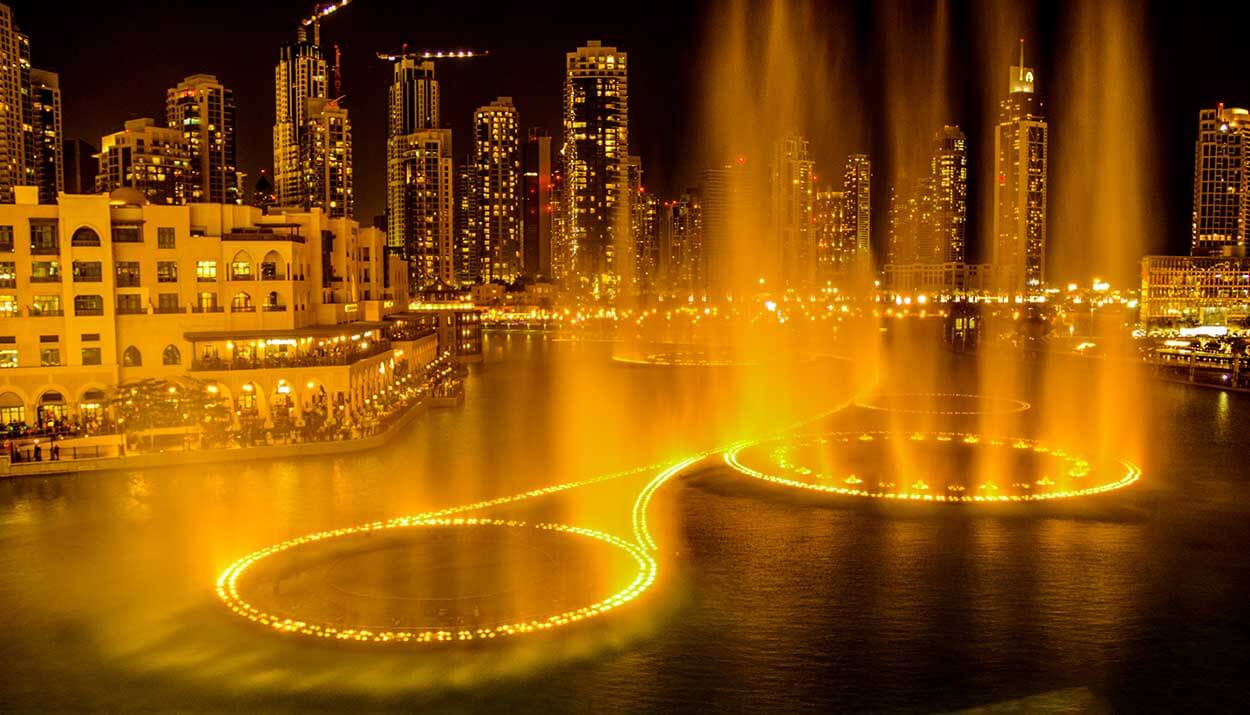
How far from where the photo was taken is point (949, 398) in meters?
41.8

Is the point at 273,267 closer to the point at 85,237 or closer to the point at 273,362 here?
the point at 273,362

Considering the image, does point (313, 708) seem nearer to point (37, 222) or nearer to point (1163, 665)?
point (1163, 665)

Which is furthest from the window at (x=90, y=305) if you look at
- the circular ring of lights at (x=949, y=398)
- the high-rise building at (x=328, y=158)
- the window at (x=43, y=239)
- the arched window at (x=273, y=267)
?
the high-rise building at (x=328, y=158)

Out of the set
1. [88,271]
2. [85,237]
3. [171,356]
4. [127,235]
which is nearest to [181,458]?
[171,356]

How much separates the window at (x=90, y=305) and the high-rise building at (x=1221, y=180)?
4694 inches

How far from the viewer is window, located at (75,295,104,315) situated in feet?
105

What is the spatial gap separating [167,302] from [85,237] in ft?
10.3

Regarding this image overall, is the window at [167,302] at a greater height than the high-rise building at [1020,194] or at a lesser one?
lesser

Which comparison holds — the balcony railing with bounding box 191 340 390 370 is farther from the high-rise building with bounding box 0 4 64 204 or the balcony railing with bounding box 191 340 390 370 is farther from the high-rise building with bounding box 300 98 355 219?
the high-rise building with bounding box 300 98 355 219

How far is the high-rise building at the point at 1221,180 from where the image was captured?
11688 centimetres

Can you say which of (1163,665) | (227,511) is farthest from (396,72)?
(1163,665)

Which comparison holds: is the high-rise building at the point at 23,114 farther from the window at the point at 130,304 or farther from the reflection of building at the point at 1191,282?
the reflection of building at the point at 1191,282

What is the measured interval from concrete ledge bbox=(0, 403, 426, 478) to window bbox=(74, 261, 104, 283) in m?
9.42

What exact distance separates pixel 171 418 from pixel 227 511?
7980 mm
